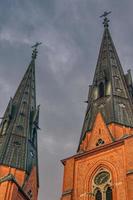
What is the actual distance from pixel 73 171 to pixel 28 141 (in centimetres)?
949

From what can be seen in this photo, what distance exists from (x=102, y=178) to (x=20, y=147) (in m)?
10.8

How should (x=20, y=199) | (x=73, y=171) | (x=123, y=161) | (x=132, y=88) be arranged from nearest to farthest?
(x=123, y=161) → (x=73, y=171) → (x=20, y=199) → (x=132, y=88)

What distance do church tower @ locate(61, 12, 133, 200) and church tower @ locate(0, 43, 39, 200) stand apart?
16.1 ft

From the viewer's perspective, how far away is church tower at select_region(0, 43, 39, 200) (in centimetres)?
3234

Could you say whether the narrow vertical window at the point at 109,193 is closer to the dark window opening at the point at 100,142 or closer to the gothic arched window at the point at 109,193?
the gothic arched window at the point at 109,193

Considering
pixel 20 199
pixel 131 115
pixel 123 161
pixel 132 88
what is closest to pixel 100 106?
pixel 131 115

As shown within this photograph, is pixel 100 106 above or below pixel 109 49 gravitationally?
below

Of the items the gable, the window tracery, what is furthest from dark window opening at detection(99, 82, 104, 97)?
the window tracery

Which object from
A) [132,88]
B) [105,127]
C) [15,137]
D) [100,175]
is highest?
[132,88]

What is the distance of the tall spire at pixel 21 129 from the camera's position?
116 ft

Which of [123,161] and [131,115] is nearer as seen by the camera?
[123,161]

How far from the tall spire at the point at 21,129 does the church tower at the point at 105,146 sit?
618cm

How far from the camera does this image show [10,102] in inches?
1658

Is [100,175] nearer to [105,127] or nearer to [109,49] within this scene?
[105,127]
